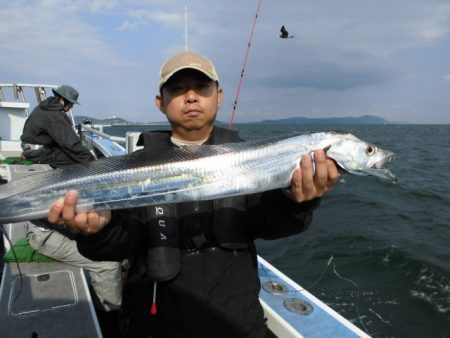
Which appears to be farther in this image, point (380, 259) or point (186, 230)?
point (380, 259)

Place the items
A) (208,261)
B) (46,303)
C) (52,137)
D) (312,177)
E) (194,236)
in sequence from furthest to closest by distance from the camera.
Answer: (52,137)
(46,303)
(194,236)
(208,261)
(312,177)

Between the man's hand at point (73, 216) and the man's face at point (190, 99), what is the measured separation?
3.08 ft

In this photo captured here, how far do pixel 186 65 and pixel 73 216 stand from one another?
4.41ft

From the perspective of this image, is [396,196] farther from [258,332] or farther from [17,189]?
[17,189]

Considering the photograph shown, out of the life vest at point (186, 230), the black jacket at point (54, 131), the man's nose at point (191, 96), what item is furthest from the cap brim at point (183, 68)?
the black jacket at point (54, 131)

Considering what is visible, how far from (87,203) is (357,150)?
1.89 metres

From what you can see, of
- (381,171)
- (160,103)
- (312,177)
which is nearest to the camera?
(312,177)

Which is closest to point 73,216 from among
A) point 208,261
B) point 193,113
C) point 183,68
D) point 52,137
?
point 208,261

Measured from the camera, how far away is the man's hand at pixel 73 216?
2.26 meters

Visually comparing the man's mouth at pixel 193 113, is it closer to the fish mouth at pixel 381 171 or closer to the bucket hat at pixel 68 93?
the fish mouth at pixel 381 171

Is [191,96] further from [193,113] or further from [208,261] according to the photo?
[208,261]

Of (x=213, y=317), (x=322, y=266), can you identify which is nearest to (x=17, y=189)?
(x=213, y=317)

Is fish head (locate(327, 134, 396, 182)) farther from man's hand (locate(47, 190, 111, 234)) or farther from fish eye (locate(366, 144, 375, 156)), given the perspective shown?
man's hand (locate(47, 190, 111, 234))

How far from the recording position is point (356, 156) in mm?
2318
